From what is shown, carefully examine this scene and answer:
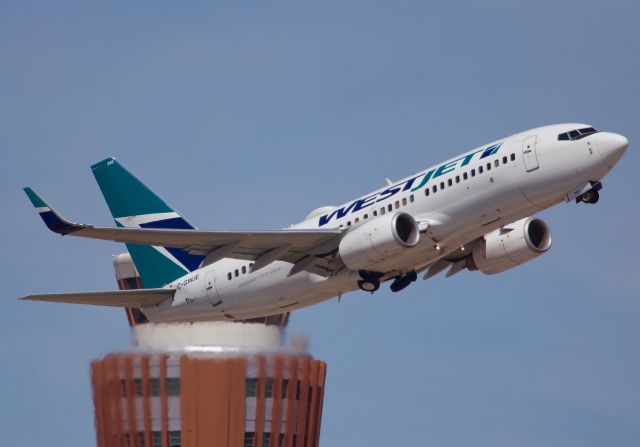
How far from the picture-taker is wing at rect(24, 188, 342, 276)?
49.5 metres

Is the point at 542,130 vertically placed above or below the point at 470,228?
above

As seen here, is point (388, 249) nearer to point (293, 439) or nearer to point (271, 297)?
point (271, 297)

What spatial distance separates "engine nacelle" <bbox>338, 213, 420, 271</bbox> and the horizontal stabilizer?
31.7ft

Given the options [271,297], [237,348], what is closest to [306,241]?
[271,297]

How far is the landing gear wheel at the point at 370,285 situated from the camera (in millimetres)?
53625

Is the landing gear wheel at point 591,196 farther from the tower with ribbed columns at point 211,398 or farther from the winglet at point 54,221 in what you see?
the tower with ribbed columns at point 211,398

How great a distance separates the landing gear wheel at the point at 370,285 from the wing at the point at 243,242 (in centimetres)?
124

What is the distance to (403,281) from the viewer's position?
55.9 m

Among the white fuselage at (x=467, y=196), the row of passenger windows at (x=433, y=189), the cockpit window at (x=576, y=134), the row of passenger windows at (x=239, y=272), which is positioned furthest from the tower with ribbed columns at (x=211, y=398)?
the cockpit window at (x=576, y=134)

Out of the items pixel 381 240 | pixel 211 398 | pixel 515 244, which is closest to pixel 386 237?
pixel 381 240

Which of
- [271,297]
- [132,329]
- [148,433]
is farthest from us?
[148,433]

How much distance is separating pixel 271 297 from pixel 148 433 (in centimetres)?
5206

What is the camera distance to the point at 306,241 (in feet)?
176

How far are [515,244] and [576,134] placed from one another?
666 cm
